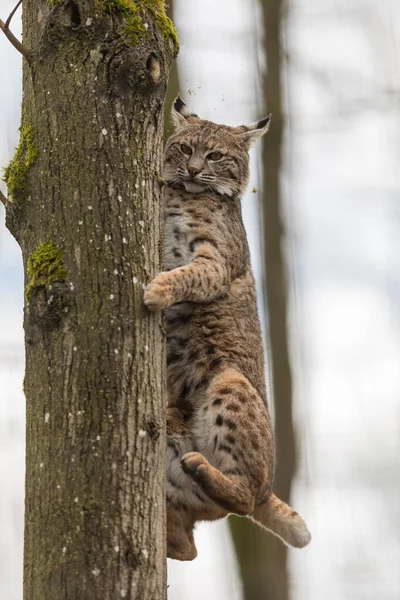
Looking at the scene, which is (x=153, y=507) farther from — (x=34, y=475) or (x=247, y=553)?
(x=247, y=553)

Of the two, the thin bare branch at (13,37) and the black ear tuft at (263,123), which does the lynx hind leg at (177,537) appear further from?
the black ear tuft at (263,123)

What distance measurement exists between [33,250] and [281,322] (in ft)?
12.5

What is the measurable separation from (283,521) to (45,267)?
7.69ft

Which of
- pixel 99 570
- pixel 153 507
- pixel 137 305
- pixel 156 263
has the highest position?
pixel 156 263

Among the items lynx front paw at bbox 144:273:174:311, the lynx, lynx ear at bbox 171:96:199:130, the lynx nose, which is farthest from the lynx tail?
lynx ear at bbox 171:96:199:130

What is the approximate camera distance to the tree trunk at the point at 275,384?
6555 millimetres

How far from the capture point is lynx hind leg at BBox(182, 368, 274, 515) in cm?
451

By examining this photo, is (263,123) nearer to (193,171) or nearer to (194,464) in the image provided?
(193,171)

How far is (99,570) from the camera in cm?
294

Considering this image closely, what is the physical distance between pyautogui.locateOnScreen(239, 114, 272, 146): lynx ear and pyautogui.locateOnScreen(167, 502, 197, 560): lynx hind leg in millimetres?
2932

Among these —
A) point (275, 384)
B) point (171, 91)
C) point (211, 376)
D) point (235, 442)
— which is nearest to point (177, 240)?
point (211, 376)

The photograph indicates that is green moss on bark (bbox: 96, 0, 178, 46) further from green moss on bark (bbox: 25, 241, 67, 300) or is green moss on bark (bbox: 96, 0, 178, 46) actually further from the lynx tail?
the lynx tail

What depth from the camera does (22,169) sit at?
11.3 feet

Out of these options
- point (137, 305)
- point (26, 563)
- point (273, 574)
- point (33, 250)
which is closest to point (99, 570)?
point (26, 563)
